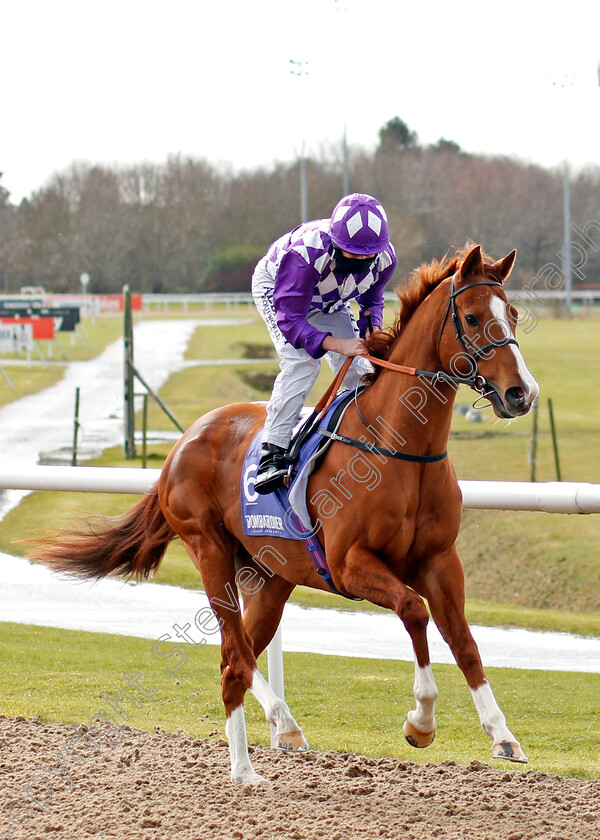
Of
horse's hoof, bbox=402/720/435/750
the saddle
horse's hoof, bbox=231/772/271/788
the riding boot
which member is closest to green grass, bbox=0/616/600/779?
horse's hoof, bbox=231/772/271/788

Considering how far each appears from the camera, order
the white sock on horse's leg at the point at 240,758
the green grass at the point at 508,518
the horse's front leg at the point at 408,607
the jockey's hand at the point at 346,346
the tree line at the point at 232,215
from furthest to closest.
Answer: the tree line at the point at 232,215 → the green grass at the point at 508,518 → the white sock on horse's leg at the point at 240,758 → the jockey's hand at the point at 346,346 → the horse's front leg at the point at 408,607

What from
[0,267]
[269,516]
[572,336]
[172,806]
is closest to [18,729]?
[172,806]

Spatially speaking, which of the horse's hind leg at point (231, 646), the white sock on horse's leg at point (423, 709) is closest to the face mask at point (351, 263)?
the horse's hind leg at point (231, 646)

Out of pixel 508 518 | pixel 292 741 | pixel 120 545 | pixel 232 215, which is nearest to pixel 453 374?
pixel 292 741

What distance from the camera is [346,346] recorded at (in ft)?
11.0

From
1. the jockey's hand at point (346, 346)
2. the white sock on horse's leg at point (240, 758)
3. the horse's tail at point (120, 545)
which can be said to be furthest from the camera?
the horse's tail at point (120, 545)

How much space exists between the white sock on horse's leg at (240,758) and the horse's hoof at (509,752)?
969 millimetres

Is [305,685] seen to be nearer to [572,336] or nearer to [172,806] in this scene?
[172,806]

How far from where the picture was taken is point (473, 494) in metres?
3.92

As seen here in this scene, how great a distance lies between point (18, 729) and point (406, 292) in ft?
7.87

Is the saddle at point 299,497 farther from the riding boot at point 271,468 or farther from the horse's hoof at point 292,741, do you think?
the horse's hoof at point 292,741

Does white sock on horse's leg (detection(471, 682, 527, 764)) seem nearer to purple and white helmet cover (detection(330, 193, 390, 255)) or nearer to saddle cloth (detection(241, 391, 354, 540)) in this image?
saddle cloth (detection(241, 391, 354, 540))

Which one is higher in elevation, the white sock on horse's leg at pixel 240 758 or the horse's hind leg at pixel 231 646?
the horse's hind leg at pixel 231 646

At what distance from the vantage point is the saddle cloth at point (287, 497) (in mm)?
3436
